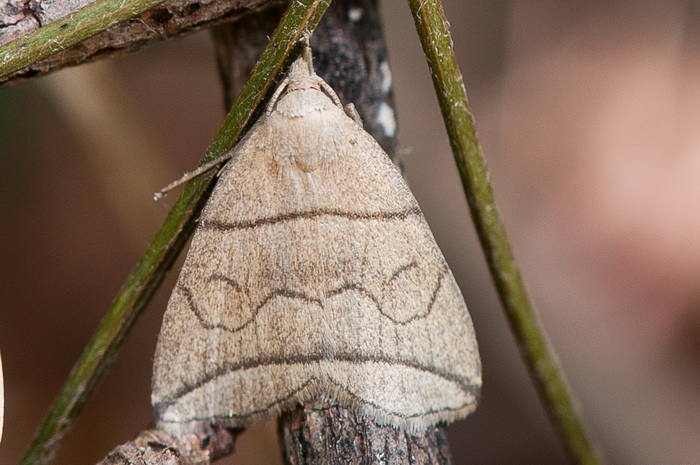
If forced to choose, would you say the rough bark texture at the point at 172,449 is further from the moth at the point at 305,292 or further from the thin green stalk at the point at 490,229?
the thin green stalk at the point at 490,229

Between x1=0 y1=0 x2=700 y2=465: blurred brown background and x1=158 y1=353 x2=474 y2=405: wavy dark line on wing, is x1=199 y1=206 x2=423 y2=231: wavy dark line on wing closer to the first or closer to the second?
x1=158 y1=353 x2=474 y2=405: wavy dark line on wing

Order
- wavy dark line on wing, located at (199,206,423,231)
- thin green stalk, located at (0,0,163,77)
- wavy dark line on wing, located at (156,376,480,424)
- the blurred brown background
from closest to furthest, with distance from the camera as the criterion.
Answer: thin green stalk, located at (0,0,163,77) < wavy dark line on wing, located at (156,376,480,424) < wavy dark line on wing, located at (199,206,423,231) < the blurred brown background

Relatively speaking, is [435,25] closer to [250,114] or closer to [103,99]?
[250,114]

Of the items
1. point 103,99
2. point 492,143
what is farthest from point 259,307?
point 492,143

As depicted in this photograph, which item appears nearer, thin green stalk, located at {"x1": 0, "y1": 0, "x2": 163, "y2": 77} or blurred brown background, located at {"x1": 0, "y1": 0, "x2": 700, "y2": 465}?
thin green stalk, located at {"x1": 0, "y1": 0, "x2": 163, "y2": 77}

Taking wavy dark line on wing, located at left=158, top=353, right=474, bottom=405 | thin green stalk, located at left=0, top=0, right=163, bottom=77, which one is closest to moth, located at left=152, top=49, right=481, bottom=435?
wavy dark line on wing, located at left=158, top=353, right=474, bottom=405

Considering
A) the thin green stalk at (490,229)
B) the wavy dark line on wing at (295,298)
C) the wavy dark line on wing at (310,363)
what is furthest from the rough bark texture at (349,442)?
the thin green stalk at (490,229)
